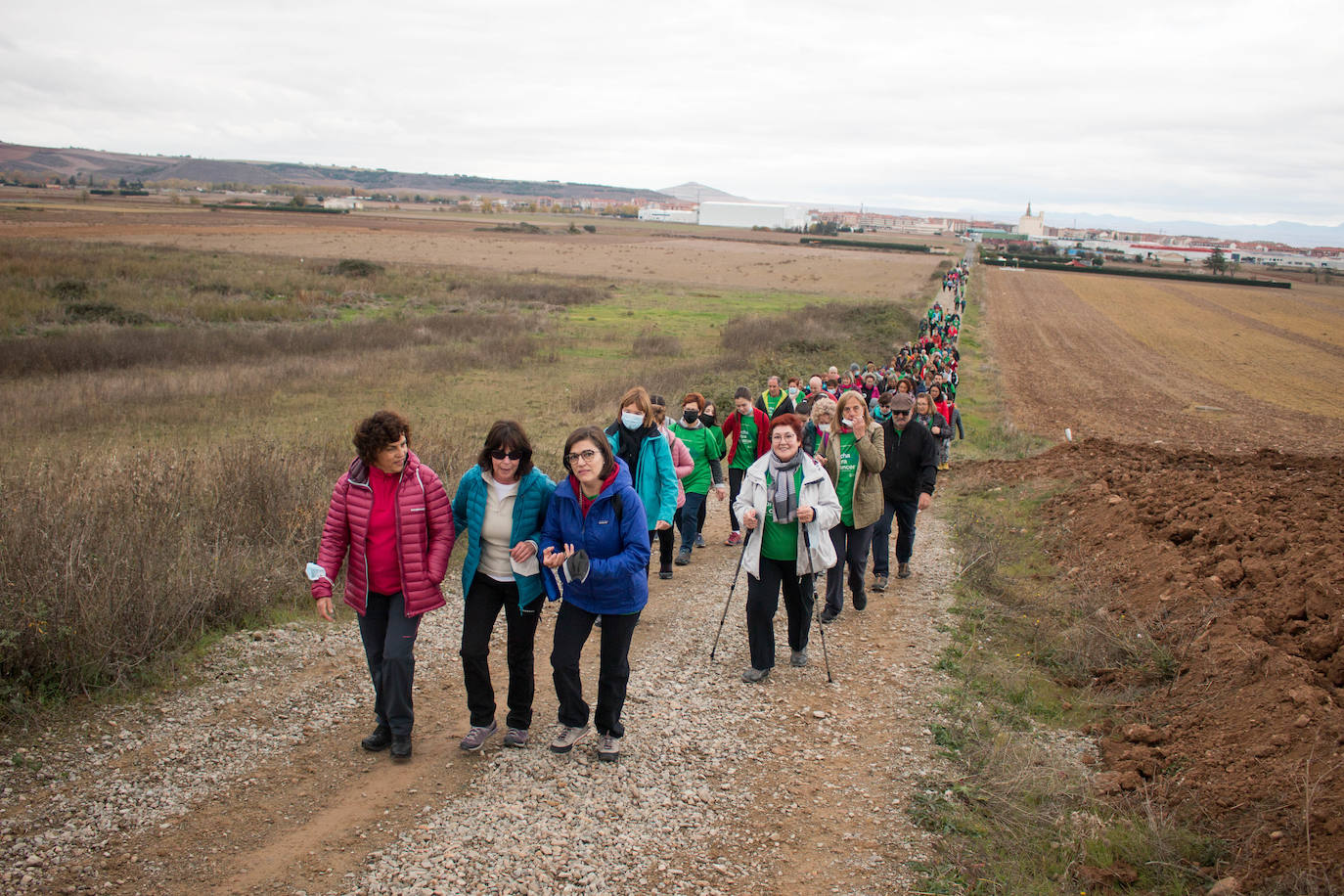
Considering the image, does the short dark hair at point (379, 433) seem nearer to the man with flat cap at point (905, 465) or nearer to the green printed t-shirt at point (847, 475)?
the green printed t-shirt at point (847, 475)

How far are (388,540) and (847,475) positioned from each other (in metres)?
4.32

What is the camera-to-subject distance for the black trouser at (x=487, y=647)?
16.1 feet

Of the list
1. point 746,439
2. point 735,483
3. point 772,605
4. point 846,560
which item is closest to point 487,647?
point 772,605

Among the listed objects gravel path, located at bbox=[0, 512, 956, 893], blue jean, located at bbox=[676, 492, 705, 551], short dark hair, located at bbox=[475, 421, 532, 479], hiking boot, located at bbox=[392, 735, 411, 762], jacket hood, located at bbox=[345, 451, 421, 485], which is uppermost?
short dark hair, located at bbox=[475, 421, 532, 479]

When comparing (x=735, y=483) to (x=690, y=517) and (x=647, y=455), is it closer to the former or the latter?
(x=690, y=517)

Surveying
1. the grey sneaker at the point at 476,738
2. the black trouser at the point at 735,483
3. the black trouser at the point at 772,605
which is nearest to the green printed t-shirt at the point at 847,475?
the black trouser at the point at 772,605

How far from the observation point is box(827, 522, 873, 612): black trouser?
24.7 ft

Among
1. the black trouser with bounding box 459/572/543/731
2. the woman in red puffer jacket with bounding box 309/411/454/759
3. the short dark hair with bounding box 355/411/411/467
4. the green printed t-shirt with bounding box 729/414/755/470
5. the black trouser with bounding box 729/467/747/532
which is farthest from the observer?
the black trouser with bounding box 729/467/747/532

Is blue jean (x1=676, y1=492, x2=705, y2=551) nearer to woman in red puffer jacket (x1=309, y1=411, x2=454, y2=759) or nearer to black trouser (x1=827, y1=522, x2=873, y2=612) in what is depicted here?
black trouser (x1=827, y1=522, x2=873, y2=612)

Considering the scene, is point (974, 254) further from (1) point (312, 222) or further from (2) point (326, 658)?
(2) point (326, 658)

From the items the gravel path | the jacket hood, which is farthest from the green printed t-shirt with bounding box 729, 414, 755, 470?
the jacket hood

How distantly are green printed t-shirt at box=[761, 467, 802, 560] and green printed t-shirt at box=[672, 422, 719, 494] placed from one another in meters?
2.92

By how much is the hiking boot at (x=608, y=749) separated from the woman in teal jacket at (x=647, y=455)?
1.45 meters

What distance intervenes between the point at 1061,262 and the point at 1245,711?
10429 cm
